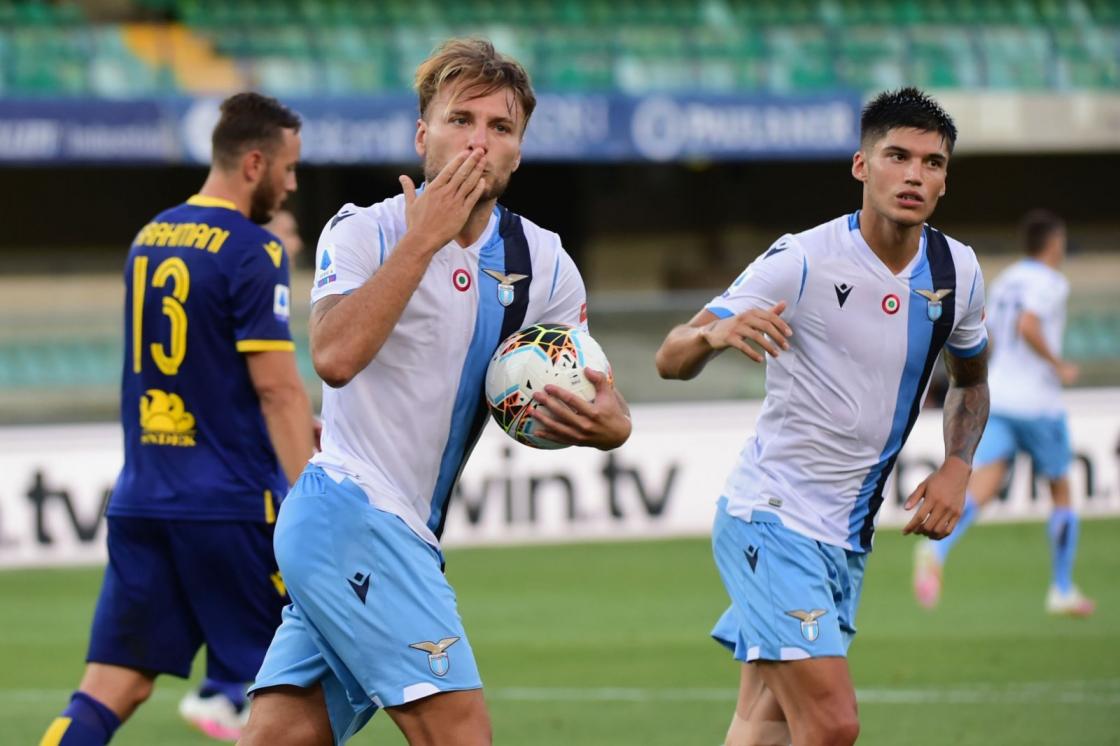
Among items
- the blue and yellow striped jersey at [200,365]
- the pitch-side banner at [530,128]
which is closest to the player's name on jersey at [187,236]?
the blue and yellow striped jersey at [200,365]

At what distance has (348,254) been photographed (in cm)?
387

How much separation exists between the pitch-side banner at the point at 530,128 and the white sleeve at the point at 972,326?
1396 cm

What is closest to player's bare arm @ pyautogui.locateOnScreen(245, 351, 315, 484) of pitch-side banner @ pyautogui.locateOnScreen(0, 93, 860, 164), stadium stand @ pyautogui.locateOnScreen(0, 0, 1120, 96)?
pitch-side banner @ pyautogui.locateOnScreen(0, 93, 860, 164)

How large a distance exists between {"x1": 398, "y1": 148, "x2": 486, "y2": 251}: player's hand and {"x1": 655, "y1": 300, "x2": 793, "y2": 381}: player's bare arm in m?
0.85

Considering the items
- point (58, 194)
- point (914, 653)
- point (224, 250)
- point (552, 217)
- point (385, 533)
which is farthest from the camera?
point (552, 217)

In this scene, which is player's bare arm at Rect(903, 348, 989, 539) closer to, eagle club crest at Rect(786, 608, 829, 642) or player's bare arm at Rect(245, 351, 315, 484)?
eagle club crest at Rect(786, 608, 829, 642)

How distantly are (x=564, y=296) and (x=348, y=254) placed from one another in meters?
0.58

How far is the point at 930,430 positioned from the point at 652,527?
223cm

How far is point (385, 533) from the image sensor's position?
12.8 ft

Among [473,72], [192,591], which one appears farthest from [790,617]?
[192,591]

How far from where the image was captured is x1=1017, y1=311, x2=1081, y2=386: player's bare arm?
1014 centimetres

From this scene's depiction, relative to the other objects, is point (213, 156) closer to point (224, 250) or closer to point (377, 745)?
point (224, 250)

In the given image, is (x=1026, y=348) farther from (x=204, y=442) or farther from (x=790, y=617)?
(x=204, y=442)

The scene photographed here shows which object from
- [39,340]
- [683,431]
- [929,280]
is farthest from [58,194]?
[929,280]
